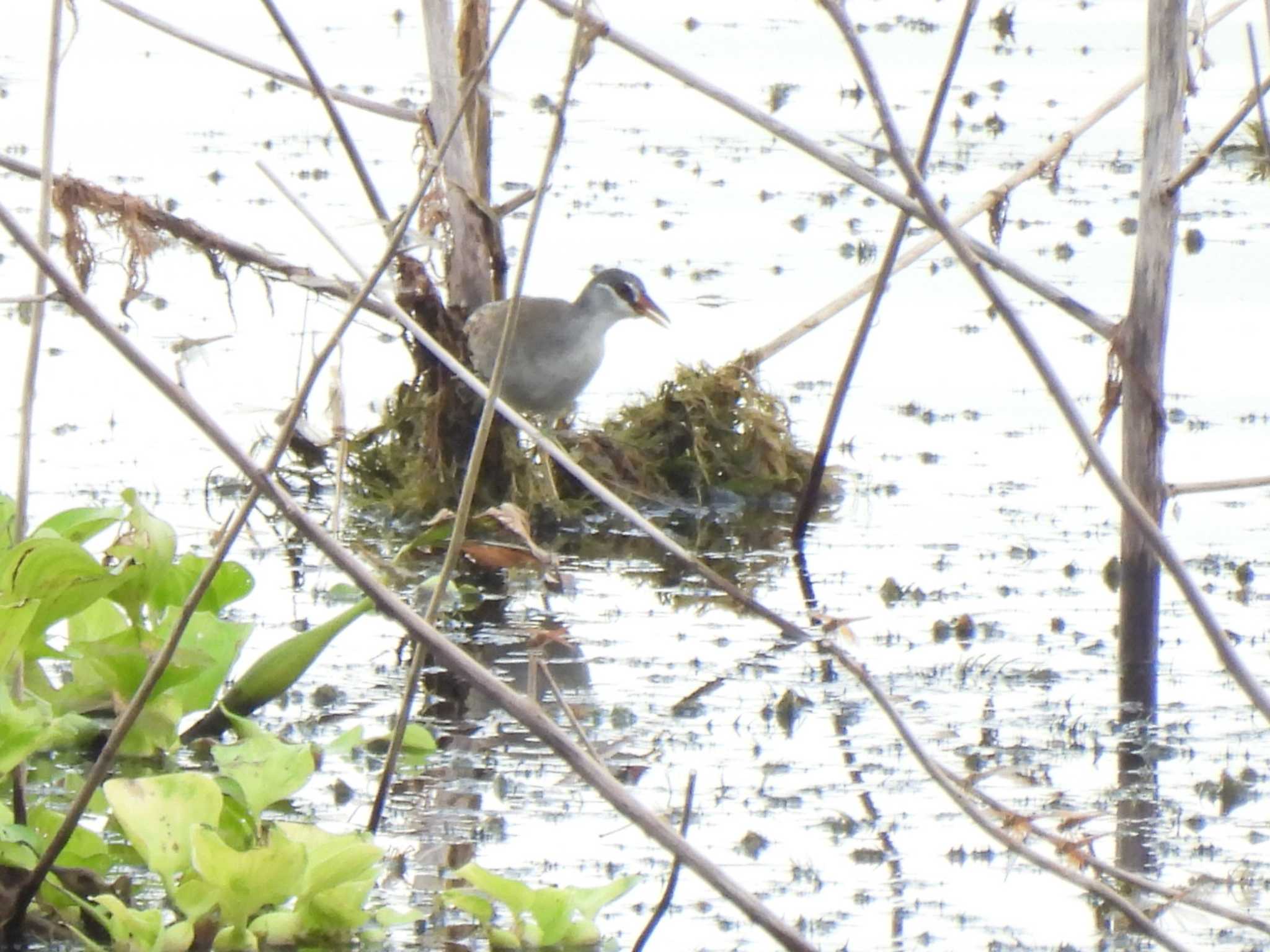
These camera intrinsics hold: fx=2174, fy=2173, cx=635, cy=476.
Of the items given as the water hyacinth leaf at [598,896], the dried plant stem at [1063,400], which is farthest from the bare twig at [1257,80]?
the water hyacinth leaf at [598,896]

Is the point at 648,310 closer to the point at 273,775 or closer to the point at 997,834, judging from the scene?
the point at 273,775

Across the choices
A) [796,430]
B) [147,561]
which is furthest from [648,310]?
[147,561]

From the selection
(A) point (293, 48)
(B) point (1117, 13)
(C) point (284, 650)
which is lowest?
(C) point (284, 650)

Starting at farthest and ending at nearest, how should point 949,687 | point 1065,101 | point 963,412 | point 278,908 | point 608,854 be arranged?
point 1065,101 → point 963,412 → point 949,687 → point 608,854 → point 278,908

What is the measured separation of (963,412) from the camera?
774cm

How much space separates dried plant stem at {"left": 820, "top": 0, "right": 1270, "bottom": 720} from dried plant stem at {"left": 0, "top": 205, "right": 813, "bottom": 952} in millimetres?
685

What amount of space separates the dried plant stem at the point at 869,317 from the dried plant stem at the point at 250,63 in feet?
4.32

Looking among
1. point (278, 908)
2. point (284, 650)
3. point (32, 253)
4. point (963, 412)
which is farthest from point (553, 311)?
point (32, 253)

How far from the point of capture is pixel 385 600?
8.45ft

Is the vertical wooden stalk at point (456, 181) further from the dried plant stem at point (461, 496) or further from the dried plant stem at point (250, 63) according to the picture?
the dried plant stem at point (461, 496)

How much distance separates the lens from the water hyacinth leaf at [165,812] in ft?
10.5

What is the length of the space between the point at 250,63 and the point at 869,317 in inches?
69.8

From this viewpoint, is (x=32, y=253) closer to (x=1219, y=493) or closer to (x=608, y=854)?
(x=608, y=854)

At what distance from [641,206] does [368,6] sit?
6788 mm
